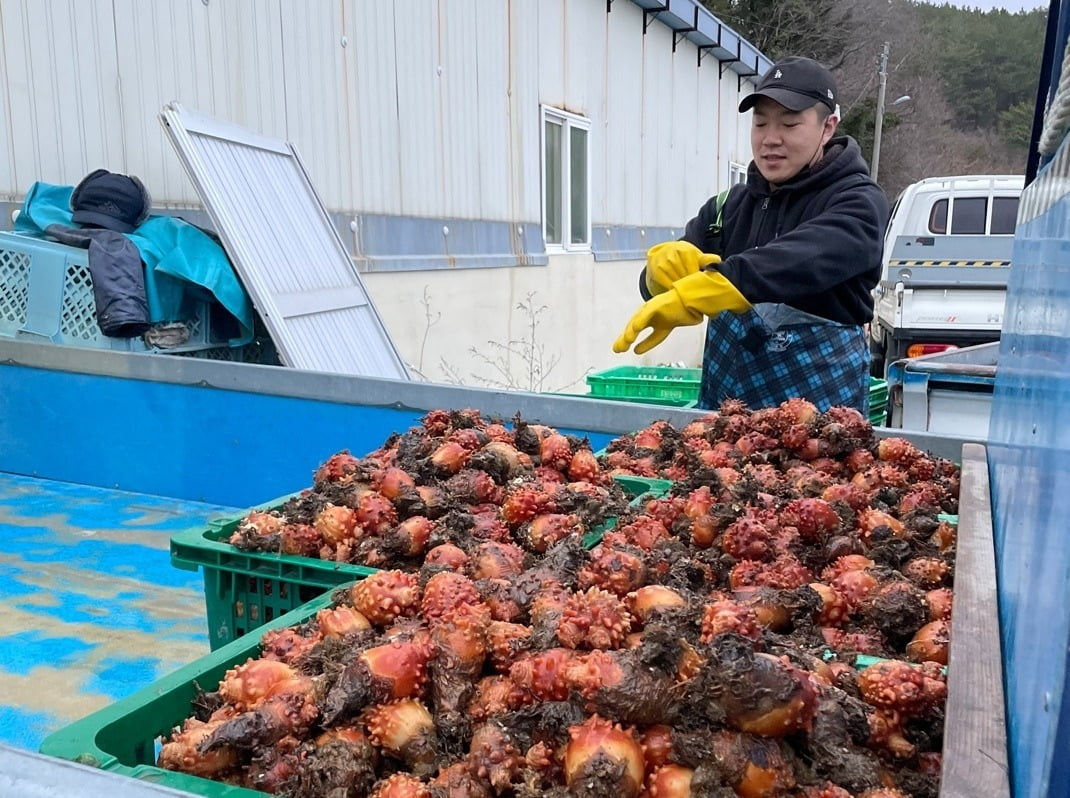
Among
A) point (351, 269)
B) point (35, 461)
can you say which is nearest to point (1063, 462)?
point (35, 461)

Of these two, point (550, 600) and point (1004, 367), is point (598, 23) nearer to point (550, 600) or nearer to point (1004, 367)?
point (1004, 367)

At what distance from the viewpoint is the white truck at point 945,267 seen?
10000 mm

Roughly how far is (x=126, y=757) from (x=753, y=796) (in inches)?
38.7

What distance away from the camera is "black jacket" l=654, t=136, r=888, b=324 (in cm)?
346

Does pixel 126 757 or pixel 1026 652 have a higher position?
pixel 1026 652

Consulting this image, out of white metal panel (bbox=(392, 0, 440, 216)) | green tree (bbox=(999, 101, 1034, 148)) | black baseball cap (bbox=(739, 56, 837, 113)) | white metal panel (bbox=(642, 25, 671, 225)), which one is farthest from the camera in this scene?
A: green tree (bbox=(999, 101, 1034, 148))

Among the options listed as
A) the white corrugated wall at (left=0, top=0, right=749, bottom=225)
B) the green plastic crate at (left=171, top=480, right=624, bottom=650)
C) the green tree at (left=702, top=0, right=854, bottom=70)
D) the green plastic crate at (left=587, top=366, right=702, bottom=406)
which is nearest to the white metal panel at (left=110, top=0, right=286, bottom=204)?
the white corrugated wall at (left=0, top=0, right=749, bottom=225)

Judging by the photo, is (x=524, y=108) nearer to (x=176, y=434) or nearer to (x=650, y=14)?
(x=650, y=14)

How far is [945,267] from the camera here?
10.9 meters

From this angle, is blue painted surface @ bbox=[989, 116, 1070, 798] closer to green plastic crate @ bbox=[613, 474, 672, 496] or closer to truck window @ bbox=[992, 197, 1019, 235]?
green plastic crate @ bbox=[613, 474, 672, 496]

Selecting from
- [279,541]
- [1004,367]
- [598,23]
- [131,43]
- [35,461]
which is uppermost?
[598,23]

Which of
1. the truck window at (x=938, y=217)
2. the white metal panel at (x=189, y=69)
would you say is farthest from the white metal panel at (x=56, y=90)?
the truck window at (x=938, y=217)

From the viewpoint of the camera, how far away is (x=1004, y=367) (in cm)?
234

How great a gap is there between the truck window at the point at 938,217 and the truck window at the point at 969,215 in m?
0.10
